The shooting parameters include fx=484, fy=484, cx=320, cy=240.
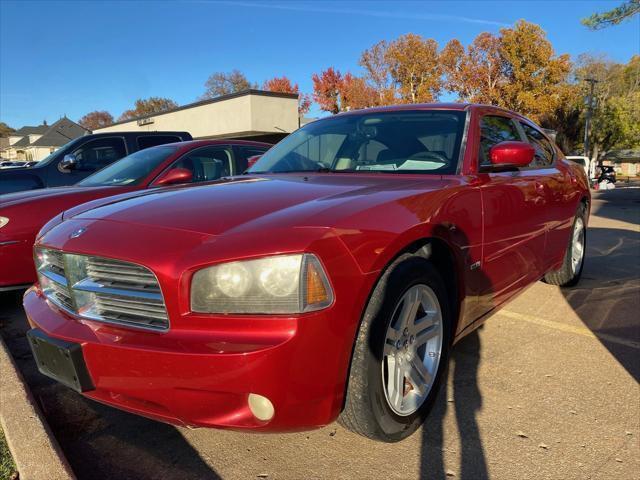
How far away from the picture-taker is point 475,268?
2.69 meters

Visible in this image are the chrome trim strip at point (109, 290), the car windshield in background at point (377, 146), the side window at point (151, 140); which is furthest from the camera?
the side window at point (151, 140)

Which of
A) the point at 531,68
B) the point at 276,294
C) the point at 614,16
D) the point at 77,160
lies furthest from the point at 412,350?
the point at 531,68

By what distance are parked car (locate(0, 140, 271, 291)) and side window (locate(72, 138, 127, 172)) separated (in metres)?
1.77

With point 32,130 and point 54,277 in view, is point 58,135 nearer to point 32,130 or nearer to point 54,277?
point 32,130

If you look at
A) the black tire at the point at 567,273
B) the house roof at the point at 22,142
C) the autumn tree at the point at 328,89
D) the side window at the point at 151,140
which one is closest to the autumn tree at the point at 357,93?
the autumn tree at the point at 328,89

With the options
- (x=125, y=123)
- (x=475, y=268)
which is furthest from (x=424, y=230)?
(x=125, y=123)

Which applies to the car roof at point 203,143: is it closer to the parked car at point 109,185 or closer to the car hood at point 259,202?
the parked car at point 109,185

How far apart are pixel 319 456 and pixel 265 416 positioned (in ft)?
1.96

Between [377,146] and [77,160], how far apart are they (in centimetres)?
508

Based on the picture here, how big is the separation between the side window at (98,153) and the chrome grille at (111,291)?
5.20 m

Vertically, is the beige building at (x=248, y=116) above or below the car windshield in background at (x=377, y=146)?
above

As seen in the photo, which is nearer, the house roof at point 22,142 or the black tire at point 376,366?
the black tire at point 376,366

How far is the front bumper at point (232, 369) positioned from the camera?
5.48 feet

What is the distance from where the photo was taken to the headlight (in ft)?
5.70
